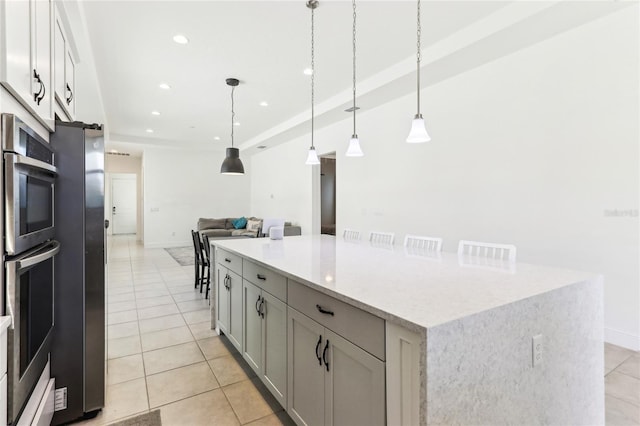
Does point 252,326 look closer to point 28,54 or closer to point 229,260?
point 229,260

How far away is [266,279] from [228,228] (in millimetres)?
7347

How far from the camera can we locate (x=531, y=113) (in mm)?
3188

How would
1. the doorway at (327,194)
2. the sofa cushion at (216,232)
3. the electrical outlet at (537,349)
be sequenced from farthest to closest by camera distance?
the doorway at (327,194) → the sofa cushion at (216,232) → the electrical outlet at (537,349)

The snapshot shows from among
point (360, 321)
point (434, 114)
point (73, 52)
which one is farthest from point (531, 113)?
point (73, 52)

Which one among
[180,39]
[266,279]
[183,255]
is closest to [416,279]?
[266,279]

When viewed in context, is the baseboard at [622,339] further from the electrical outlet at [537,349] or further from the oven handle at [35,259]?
the oven handle at [35,259]

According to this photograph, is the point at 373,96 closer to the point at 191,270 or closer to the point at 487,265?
the point at 487,265

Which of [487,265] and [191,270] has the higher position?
[487,265]

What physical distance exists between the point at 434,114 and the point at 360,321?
3615mm

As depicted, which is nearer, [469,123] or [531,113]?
[531,113]

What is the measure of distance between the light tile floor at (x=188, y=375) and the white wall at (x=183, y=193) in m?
5.48

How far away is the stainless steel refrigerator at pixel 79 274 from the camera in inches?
69.2

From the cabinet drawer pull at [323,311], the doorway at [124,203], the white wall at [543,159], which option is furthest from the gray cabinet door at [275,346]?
the doorway at [124,203]

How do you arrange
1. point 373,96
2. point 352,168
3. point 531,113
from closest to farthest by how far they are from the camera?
point 531,113
point 373,96
point 352,168
